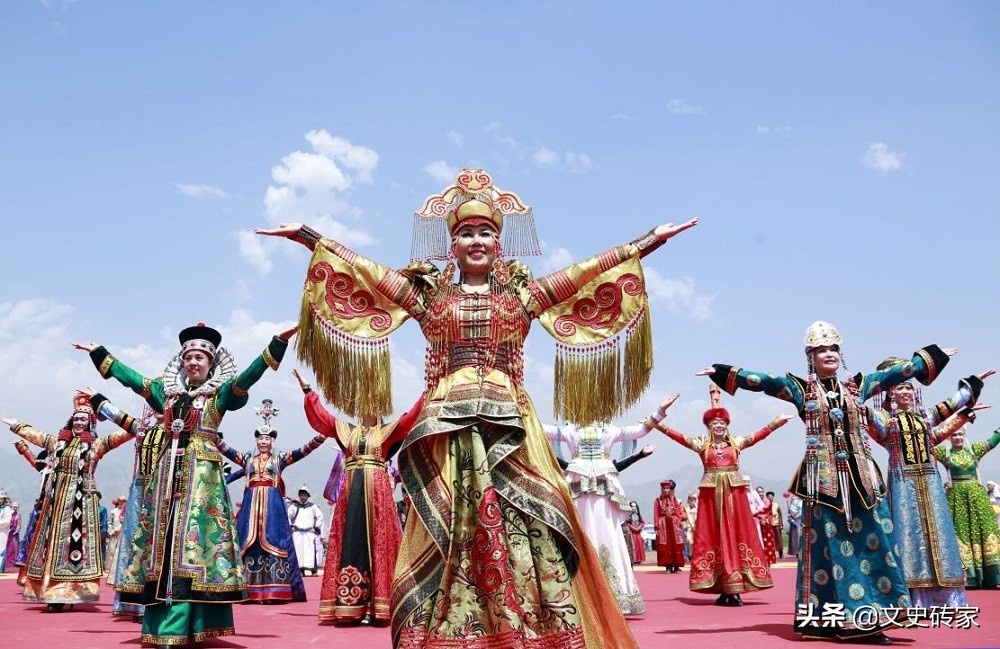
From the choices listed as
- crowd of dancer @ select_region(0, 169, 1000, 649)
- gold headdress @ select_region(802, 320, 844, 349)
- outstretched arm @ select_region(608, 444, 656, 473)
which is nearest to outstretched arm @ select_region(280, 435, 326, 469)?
crowd of dancer @ select_region(0, 169, 1000, 649)

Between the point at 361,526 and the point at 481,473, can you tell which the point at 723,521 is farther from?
the point at 481,473

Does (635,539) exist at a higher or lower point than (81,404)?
lower

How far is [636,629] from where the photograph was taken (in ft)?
26.1

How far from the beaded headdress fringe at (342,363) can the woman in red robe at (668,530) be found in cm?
1505

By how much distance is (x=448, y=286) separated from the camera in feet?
17.8

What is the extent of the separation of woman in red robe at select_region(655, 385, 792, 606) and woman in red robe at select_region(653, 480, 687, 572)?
865 centimetres

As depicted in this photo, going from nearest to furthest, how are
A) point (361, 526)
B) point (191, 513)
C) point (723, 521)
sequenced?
point (191, 513)
point (361, 526)
point (723, 521)

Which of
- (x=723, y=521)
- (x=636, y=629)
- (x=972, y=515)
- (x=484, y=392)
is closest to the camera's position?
(x=484, y=392)

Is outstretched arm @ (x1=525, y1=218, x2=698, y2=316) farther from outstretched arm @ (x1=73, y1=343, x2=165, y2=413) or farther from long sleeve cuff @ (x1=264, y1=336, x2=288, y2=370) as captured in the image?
outstretched arm @ (x1=73, y1=343, x2=165, y2=413)

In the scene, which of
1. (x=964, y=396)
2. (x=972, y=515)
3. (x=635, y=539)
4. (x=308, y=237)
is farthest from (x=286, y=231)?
(x=635, y=539)

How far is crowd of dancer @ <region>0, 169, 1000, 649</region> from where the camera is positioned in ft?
16.1

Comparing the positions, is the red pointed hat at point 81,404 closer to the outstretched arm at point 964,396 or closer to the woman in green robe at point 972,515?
the outstretched arm at point 964,396

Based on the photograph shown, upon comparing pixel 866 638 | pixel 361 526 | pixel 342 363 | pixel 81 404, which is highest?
pixel 81 404

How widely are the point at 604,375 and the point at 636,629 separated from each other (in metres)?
3.36
